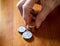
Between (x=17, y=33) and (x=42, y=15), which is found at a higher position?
(x=42, y=15)

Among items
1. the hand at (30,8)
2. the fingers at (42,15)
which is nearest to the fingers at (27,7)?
the hand at (30,8)

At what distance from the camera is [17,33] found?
145 centimetres

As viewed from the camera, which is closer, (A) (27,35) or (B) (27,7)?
(B) (27,7)

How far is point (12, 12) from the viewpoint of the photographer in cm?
160

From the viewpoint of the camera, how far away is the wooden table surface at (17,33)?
4.56 ft

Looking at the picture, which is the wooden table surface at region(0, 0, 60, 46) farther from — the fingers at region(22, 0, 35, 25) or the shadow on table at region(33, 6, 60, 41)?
the fingers at region(22, 0, 35, 25)

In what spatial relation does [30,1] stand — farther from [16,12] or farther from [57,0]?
[16,12]

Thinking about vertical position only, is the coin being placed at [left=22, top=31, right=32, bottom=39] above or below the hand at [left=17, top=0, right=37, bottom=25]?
below

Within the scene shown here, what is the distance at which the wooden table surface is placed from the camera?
4.56 ft

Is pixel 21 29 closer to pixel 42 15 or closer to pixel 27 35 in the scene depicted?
pixel 27 35

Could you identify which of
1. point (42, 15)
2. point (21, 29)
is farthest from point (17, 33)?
point (42, 15)

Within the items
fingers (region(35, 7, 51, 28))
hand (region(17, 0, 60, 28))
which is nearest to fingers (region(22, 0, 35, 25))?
hand (region(17, 0, 60, 28))

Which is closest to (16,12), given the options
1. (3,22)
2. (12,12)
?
(12,12)

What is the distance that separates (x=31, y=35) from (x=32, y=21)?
0.12 metres
